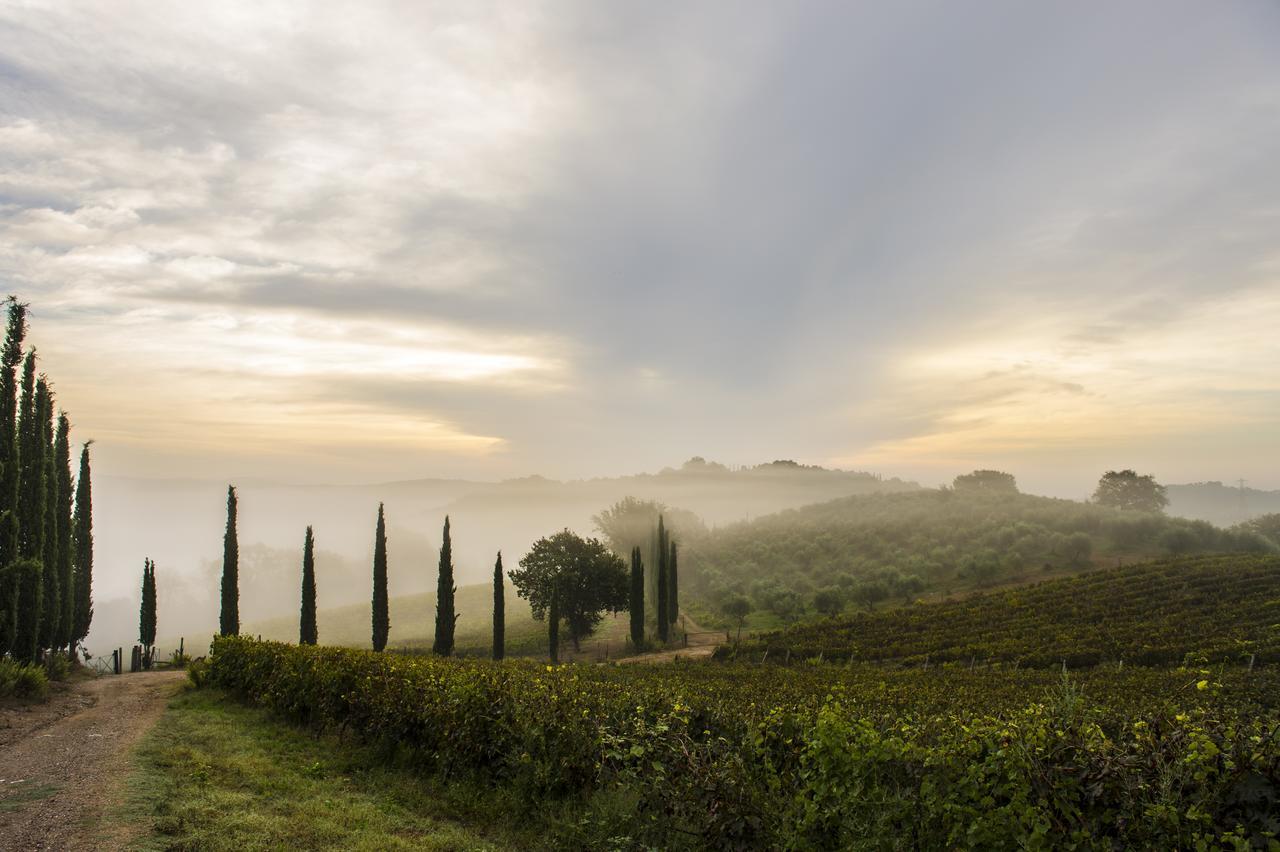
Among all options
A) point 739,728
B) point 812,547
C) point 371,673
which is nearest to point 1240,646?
point 739,728

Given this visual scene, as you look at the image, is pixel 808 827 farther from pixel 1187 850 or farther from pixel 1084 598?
pixel 1084 598

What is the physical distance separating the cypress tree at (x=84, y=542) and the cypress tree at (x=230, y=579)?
599 centimetres

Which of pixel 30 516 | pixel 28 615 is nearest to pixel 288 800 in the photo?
pixel 28 615

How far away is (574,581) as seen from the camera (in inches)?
1999

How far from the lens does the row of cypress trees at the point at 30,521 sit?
22.0m

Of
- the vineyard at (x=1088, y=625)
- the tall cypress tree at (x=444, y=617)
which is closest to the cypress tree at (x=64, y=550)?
the tall cypress tree at (x=444, y=617)

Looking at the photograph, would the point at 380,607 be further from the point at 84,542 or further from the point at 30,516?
the point at 30,516

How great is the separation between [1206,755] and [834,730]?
2839 mm

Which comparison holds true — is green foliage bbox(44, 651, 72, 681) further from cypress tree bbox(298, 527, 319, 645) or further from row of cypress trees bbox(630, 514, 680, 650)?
row of cypress trees bbox(630, 514, 680, 650)

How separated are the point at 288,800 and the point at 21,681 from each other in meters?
15.2

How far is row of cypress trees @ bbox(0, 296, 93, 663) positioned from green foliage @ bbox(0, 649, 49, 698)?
3168 millimetres

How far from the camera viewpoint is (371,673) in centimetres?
1381

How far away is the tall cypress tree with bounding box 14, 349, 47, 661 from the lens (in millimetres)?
22984

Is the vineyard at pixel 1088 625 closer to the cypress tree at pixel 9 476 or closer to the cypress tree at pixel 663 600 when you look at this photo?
the cypress tree at pixel 663 600
